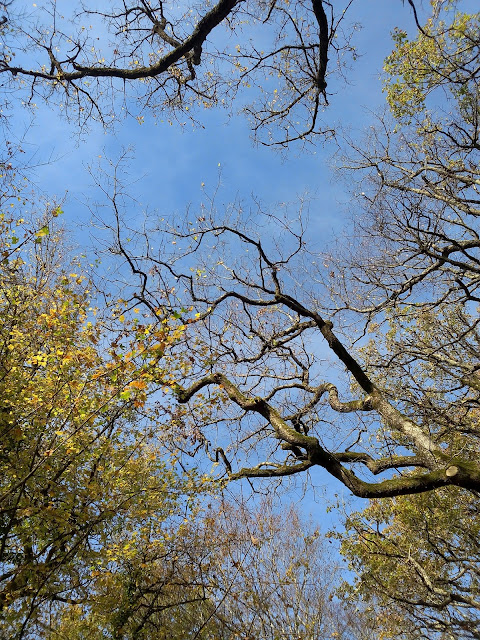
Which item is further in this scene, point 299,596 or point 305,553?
point 305,553

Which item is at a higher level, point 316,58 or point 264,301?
point 316,58

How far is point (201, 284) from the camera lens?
8.29m

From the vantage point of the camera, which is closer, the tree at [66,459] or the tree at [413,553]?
the tree at [66,459]

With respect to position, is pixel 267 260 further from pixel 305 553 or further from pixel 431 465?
pixel 305 553

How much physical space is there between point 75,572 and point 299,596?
552cm

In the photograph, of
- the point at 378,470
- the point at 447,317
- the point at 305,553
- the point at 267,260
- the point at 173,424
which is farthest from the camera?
the point at 305,553

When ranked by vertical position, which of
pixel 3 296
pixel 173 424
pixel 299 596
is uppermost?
pixel 3 296

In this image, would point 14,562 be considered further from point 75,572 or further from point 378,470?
→ point 378,470

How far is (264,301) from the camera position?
319 inches

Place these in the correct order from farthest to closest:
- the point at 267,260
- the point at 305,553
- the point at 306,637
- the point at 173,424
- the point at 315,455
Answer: the point at 305,553 → the point at 306,637 → the point at 267,260 → the point at 173,424 → the point at 315,455

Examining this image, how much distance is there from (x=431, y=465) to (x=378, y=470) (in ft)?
3.53

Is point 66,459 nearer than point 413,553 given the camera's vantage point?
Yes

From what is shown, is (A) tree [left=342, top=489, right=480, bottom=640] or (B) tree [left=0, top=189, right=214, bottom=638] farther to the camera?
(A) tree [left=342, top=489, right=480, bottom=640]

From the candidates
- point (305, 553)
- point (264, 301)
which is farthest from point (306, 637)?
point (264, 301)
